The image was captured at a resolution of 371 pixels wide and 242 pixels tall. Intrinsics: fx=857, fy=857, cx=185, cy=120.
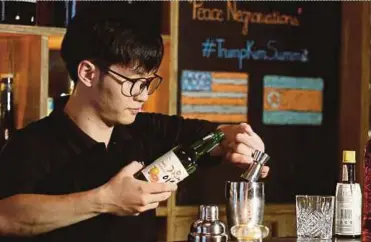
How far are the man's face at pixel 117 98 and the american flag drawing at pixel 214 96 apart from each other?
3.75 ft

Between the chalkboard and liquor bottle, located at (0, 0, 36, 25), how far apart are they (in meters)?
0.66

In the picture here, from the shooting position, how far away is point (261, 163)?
208cm

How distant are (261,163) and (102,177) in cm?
54

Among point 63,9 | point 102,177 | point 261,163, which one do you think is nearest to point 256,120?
point 63,9

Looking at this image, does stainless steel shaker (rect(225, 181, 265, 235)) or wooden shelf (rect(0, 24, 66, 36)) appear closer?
stainless steel shaker (rect(225, 181, 265, 235))

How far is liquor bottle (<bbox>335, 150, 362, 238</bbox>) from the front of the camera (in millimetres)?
2180

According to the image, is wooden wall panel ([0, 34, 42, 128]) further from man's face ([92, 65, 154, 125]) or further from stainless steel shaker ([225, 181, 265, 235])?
stainless steel shaker ([225, 181, 265, 235])

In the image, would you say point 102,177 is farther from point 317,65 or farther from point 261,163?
point 317,65

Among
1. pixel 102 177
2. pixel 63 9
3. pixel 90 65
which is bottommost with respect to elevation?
pixel 102 177

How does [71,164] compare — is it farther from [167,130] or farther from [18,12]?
[18,12]

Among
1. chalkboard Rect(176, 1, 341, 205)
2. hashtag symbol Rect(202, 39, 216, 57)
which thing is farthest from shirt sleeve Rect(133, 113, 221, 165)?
hashtag symbol Rect(202, 39, 216, 57)

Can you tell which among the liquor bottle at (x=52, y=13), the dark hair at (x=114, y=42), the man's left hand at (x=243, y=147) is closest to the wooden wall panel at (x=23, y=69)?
the liquor bottle at (x=52, y=13)

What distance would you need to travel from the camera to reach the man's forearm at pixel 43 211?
210 centimetres

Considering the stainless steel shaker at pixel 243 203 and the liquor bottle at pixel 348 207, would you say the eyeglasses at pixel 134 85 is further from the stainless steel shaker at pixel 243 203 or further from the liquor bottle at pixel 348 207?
the liquor bottle at pixel 348 207
